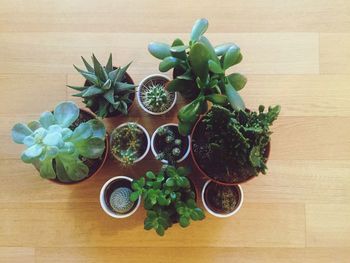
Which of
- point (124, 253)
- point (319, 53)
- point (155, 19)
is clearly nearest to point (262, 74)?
point (319, 53)

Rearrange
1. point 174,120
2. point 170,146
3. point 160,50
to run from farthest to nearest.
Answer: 1. point 174,120
2. point 170,146
3. point 160,50

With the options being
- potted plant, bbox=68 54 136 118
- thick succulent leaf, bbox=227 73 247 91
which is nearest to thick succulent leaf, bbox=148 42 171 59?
potted plant, bbox=68 54 136 118

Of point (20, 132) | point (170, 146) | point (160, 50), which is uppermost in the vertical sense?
point (160, 50)

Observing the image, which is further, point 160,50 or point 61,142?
point 160,50

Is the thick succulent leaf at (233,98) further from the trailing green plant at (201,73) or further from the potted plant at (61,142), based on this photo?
the potted plant at (61,142)

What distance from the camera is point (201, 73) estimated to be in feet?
4.02

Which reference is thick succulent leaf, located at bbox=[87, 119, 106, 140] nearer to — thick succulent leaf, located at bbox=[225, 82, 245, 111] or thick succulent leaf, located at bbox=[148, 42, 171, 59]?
thick succulent leaf, located at bbox=[148, 42, 171, 59]

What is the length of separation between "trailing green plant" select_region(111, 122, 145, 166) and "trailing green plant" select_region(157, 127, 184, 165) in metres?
0.09

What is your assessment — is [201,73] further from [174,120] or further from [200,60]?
[174,120]

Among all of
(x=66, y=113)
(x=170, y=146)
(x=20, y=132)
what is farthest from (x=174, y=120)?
(x=20, y=132)

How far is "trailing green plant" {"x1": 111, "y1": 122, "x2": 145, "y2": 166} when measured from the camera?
143cm

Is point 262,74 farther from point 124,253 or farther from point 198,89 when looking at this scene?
point 124,253

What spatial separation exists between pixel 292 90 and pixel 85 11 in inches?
34.9

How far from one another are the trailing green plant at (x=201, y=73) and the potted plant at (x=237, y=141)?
0.14ft
